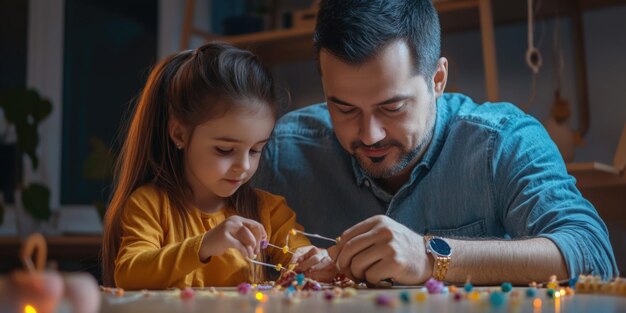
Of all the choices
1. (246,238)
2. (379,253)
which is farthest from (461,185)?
(246,238)

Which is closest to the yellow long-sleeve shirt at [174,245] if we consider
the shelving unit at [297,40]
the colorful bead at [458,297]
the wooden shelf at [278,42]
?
the colorful bead at [458,297]

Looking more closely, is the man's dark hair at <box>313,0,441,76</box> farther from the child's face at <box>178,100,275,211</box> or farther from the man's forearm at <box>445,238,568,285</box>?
the man's forearm at <box>445,238,568,285</box>

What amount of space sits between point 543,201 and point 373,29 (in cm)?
49

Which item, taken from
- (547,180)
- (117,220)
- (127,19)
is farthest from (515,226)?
(127,19)

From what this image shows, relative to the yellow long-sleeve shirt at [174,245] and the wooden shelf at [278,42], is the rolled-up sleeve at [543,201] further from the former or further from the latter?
the wooden shelf at [278,42]

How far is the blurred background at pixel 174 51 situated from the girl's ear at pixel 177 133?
2.84 feet

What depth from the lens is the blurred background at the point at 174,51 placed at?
8.56ft

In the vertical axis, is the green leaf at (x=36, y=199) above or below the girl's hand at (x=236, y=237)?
below

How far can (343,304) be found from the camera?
1086mm

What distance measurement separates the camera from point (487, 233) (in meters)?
1.81

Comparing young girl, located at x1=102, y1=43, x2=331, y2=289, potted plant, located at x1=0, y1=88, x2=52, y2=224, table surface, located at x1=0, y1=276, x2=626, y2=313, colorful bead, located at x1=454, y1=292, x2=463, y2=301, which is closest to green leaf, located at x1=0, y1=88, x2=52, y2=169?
potted plant, located at x1=0, y1=88, x2=52, y2=224

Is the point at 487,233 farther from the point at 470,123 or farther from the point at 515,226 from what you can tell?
the point at 470,123

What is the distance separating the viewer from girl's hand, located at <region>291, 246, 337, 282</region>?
1.50 m

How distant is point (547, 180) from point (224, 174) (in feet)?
2.18
